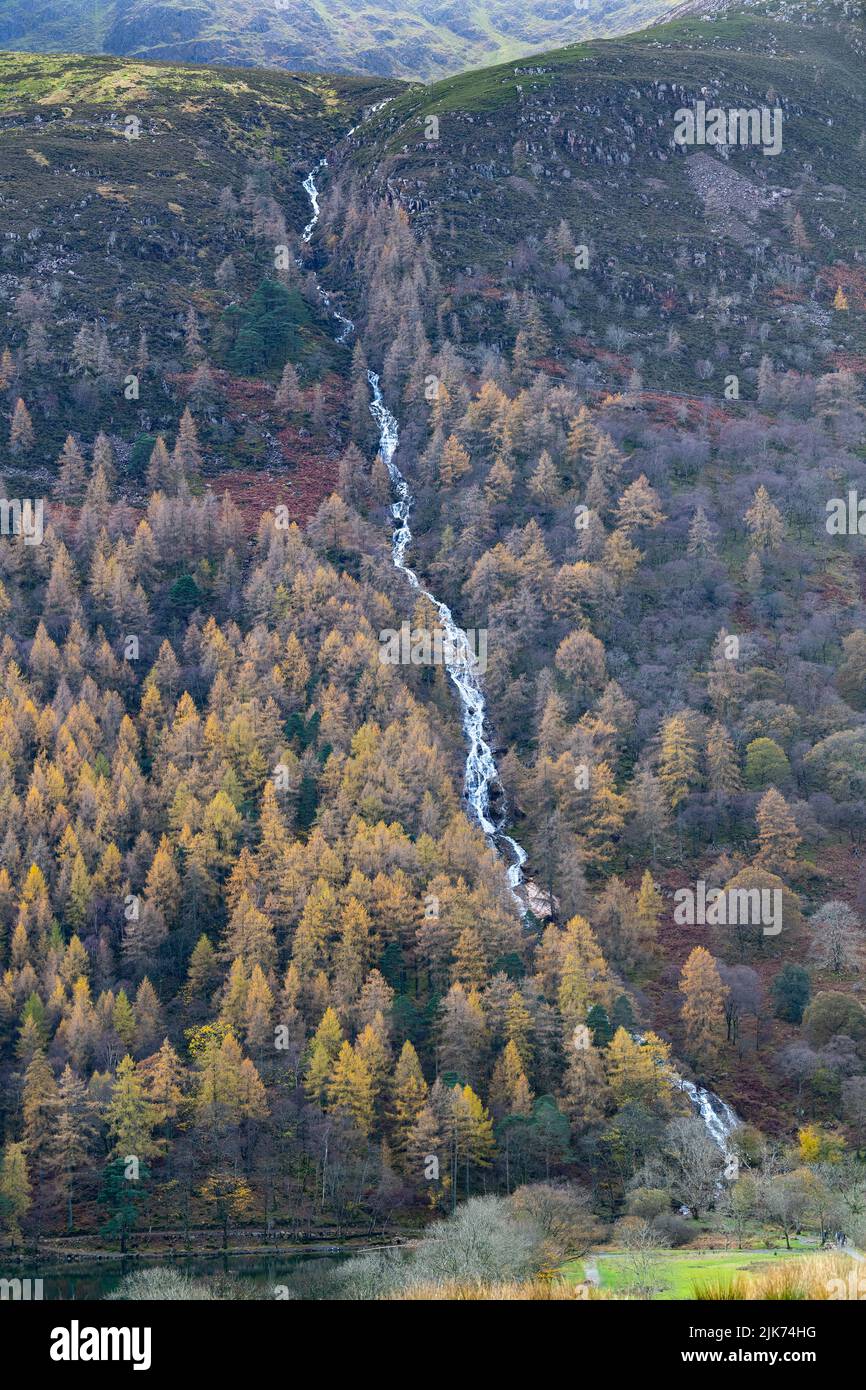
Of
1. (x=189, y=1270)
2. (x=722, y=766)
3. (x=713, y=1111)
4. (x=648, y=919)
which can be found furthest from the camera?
(x=722, y=766)

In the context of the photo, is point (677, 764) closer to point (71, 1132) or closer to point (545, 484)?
point (545, 484)

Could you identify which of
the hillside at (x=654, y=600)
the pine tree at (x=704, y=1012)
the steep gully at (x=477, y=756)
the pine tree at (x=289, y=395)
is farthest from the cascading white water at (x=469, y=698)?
the pine tree at (x=704, y=1012)

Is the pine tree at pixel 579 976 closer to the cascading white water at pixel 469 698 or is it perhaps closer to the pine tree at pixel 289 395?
the cascading white water at pixel 469 698

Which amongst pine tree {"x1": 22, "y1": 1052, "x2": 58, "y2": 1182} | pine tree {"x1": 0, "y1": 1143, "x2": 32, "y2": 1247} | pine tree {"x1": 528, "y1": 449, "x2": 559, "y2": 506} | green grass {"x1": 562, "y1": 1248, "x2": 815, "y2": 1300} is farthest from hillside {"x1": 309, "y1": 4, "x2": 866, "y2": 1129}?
pine tree {"x1": 0, "y1": 1143, "x2": 32, "y2": 1247}

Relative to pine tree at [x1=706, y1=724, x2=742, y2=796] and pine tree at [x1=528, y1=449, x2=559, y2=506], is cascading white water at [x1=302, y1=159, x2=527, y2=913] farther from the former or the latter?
pine tree at [x1=706, y1=724, x2=742, y2=796]

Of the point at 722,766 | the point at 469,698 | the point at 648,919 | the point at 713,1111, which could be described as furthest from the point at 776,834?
the point at 469,698

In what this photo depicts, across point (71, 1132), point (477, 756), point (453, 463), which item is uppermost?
point (453, 463)

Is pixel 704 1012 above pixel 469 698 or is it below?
below

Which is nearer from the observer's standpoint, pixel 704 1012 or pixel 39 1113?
pixel 39 1113
